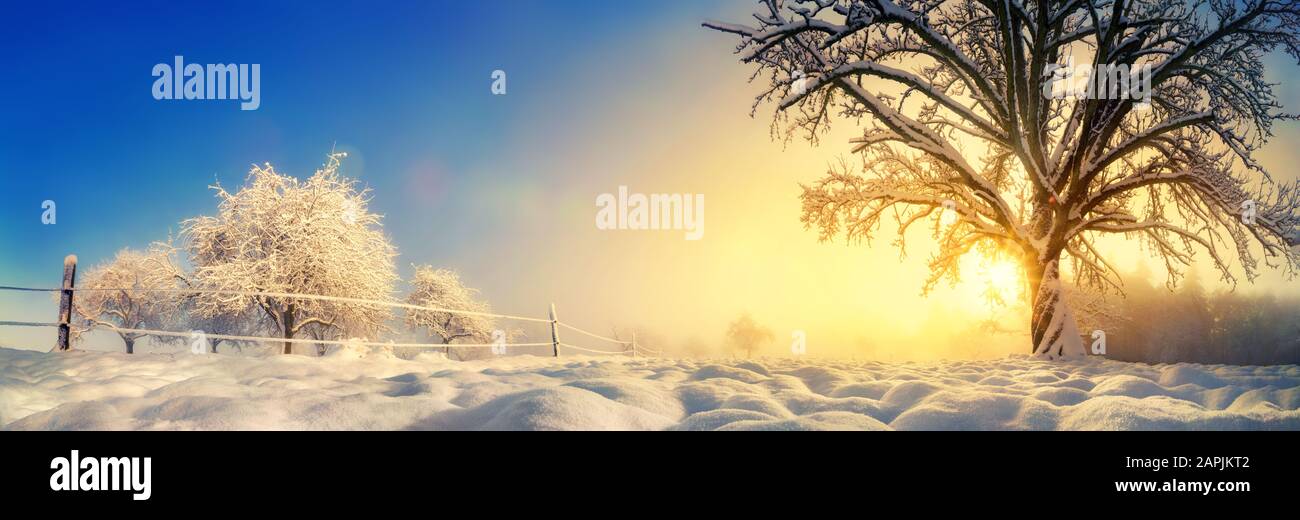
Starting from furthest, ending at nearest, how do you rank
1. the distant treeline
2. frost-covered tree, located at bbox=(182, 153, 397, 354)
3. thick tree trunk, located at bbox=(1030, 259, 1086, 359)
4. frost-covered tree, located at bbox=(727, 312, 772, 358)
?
1. frost-covered tree, located at bbox=(727, 312, 772, 358)
2. the distant treeline
3. frost-covered tree, located at bbox=(182, 153, 397, 354)
4. thick tree trunk, located at bbox=(1030, 259, 1086, 359)

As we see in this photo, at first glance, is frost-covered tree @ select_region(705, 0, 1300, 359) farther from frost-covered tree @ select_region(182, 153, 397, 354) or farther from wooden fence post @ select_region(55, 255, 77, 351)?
frost-covered tree @ select_region(182, 153, 397, 354)

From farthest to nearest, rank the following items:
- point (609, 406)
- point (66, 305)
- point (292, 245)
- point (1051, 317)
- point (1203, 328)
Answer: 1. point (1203, 328)
2. point (292, 245)
3. point (1051, 317)
4. point (66, 305)
5. point (609, 406)

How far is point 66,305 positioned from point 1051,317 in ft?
54.2

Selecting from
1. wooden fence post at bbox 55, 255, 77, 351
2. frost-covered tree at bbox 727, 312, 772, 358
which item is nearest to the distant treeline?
frost-covered tree at bbox 727, 312, 772, 358

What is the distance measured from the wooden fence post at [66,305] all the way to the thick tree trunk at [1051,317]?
52.5ft

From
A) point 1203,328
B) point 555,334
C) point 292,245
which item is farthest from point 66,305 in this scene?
point 1203,328

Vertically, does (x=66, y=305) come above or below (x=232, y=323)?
above

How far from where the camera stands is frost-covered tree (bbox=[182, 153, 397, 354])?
→ 23578mm

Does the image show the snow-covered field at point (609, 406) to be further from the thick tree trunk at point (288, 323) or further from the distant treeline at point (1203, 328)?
the distant treeline at point (1203, 328)

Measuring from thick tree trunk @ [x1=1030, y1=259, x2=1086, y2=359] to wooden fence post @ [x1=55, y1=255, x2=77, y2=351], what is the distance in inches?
630

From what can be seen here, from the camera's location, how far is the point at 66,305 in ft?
29.8
